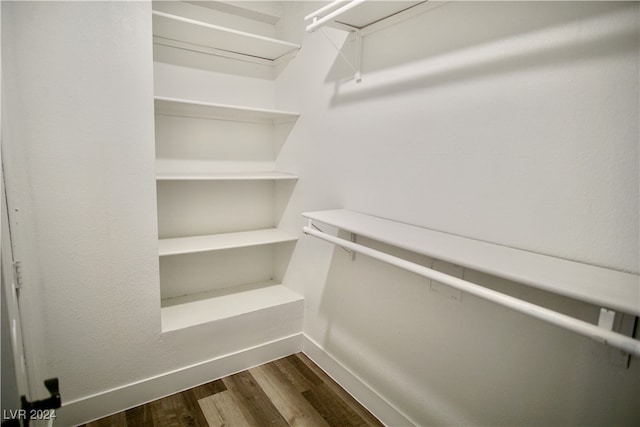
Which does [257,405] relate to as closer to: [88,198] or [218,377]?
[218,377]

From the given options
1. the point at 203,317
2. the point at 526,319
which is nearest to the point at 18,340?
the point at 203,317

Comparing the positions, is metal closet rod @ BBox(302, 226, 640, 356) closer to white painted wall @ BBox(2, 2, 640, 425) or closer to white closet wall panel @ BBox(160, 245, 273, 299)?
white painted wall @ BBox(2, 2, 640, 425)

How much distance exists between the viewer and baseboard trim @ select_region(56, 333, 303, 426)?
1.70m

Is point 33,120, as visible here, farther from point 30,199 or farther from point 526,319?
point 526,319

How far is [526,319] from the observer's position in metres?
1.19

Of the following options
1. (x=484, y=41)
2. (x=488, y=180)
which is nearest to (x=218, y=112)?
(x=484, y=41)

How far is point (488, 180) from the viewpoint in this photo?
1281mm

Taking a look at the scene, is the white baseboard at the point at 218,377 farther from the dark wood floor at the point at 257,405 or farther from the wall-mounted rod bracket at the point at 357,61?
the wall-mounted rod bracket at the point at 357,61

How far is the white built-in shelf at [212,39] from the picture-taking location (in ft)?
6.20

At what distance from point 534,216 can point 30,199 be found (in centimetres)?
205

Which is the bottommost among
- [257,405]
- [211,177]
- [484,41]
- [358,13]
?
[257,405]

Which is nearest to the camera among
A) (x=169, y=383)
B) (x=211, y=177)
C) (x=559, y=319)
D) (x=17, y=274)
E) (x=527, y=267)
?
(x=559, y=319)

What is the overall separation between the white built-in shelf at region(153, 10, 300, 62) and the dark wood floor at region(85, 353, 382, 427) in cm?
212

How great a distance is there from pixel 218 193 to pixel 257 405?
55.5 inches
